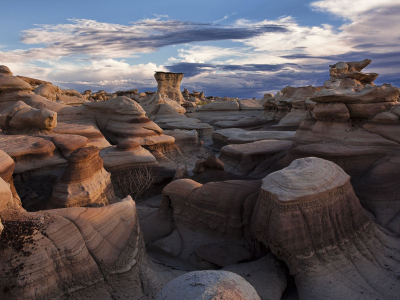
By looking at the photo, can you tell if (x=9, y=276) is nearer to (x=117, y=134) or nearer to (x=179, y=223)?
(x=179, y=223)

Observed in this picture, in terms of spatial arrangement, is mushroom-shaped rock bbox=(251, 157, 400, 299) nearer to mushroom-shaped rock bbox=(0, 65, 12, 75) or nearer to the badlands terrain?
the badlands terrain

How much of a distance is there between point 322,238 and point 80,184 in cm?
499

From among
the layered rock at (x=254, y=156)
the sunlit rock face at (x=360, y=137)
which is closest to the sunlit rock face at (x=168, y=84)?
the layered rock at (x=254, y=156)

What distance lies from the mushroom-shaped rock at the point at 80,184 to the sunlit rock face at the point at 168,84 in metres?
29.7

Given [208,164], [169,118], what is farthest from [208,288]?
[169,118]

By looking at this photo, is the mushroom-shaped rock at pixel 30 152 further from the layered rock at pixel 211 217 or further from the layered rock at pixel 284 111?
the layered rock at pixel 284 111

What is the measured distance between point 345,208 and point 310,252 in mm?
1157

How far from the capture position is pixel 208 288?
7.47 ft

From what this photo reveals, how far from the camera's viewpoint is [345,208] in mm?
5344

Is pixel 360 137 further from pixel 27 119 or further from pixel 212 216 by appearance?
pixel 27 119

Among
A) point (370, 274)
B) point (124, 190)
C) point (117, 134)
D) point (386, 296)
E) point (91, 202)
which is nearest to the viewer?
point (386, 296)

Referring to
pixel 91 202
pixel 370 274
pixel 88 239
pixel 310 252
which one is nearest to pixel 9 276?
pixel 88 239

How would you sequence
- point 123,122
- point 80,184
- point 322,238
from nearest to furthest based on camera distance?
point 322,238 < point 80,184 < point 123,122

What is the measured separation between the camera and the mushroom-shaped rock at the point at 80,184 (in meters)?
6.23
